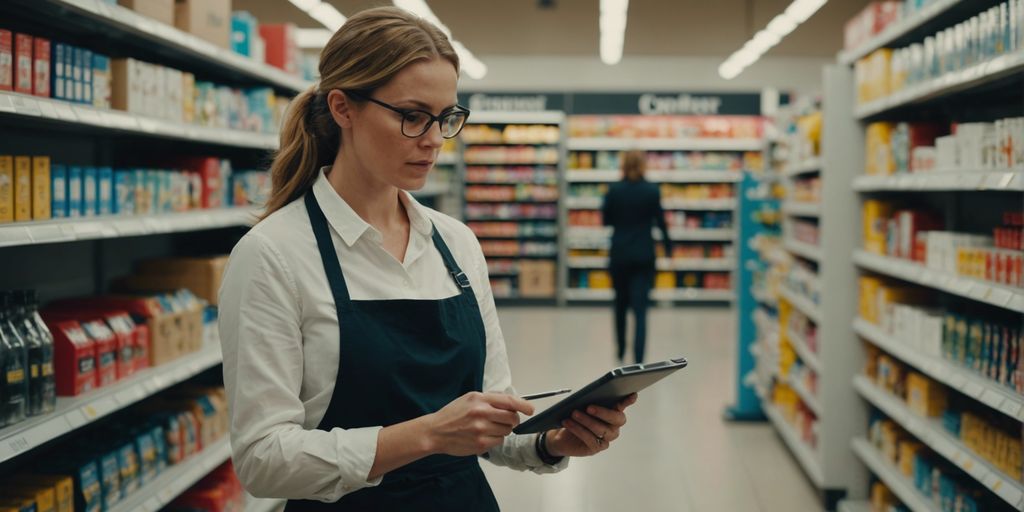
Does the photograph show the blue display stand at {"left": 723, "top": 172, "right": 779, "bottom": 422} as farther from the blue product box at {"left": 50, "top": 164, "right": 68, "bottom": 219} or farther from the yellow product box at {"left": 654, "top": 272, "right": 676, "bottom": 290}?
the yellow product box at {"left": 654, "top": 272, "right": 676, "bottom": 290}

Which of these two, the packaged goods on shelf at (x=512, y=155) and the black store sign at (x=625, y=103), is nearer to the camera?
the packaged goods on shelf at (x=512, y=155)

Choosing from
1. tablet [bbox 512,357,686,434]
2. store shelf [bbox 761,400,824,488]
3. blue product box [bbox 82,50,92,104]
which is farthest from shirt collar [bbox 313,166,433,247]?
store shelf [bbox 761,400,824,488]

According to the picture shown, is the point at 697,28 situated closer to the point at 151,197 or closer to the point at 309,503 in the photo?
the point at 151,197

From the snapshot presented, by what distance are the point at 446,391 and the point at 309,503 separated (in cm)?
32

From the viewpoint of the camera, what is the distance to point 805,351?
5.26 metres

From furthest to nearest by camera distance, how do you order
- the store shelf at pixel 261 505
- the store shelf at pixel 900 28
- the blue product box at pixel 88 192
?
1. the store shelf at pixel 261 505
2. the store shelf at pixel 900 28
3. the blue product box at pixel 88 192

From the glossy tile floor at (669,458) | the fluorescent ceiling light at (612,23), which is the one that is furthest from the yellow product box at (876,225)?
the fluorescent ceiling light at (612,23)

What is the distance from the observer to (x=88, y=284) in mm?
3787

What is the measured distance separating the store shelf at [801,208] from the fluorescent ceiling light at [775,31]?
299 cm

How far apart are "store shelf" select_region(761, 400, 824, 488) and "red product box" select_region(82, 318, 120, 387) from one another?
344 cm

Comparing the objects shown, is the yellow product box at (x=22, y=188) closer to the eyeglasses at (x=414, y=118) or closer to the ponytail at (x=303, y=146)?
the ponytail at (x=303, y=146)

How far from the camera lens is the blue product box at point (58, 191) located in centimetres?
275

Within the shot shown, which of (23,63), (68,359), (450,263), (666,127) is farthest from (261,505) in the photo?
(666,127)

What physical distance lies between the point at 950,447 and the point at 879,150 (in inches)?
60.6
